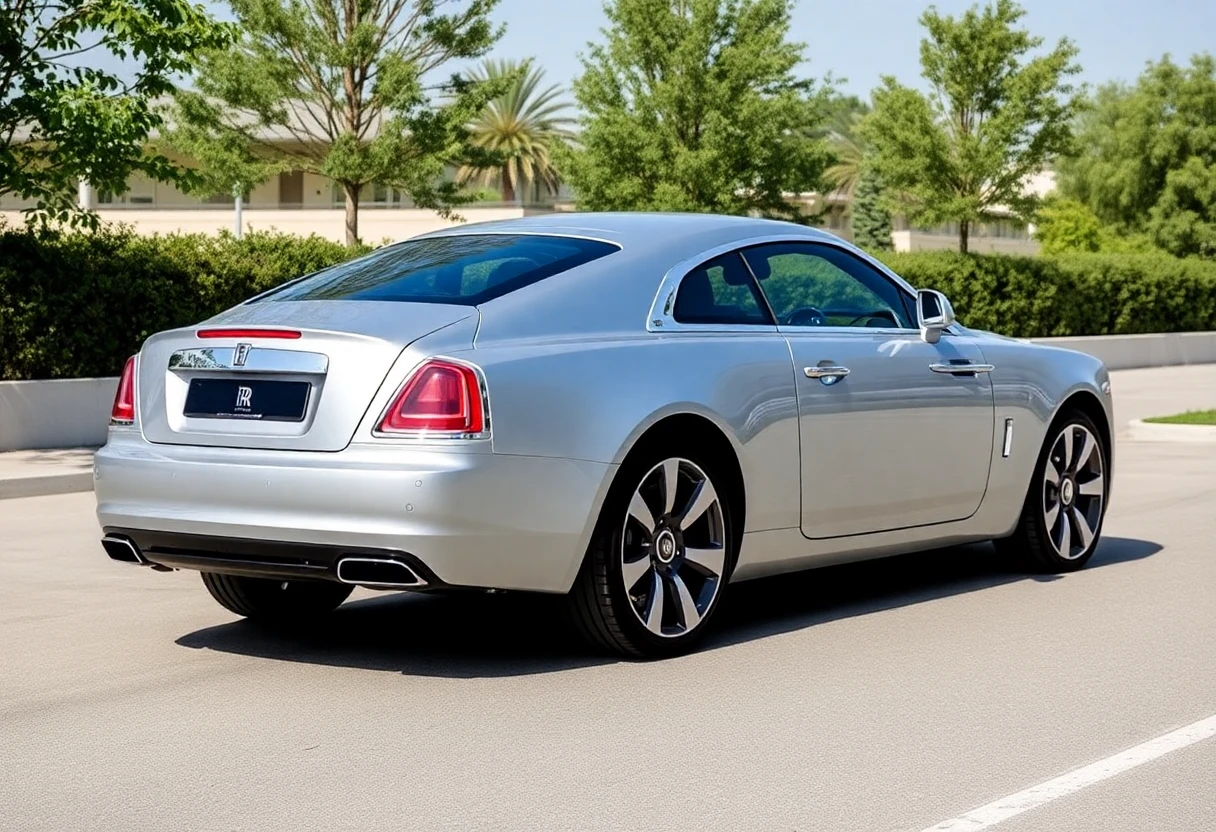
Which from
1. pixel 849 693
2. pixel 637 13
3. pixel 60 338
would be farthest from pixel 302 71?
pixel 849 693

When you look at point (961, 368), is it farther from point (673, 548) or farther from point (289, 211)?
point (289, 211)

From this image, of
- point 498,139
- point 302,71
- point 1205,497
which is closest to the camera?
point 1205,497

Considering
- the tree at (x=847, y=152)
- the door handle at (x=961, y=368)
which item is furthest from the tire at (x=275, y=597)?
the tree at (x=847, y=152)

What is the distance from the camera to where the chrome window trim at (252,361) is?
20.5 feet

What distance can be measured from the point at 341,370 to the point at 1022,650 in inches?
109

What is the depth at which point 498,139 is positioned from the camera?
82.7 metres

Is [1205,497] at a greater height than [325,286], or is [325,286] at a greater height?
[325,286]

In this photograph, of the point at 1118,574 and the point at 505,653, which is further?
the point at 1118,574

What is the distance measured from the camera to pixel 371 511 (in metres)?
6.03

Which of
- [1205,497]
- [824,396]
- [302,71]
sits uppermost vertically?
[302,71]

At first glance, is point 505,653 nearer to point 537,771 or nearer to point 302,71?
point 537,771

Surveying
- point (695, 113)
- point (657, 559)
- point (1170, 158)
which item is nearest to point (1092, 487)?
point (657, 559)

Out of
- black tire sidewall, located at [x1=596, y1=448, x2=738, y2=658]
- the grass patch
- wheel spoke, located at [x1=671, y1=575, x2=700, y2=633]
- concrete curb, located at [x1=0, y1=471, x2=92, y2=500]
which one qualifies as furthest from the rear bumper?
the grass patch

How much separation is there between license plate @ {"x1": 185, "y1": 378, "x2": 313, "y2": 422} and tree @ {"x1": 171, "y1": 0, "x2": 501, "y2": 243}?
27698 millimetres
